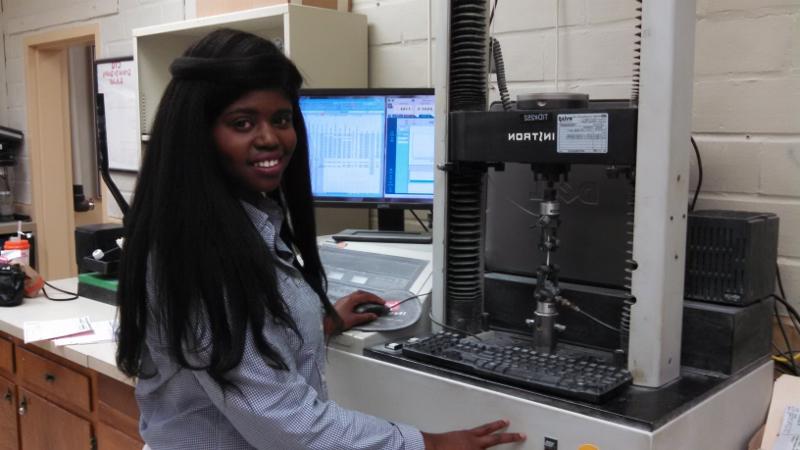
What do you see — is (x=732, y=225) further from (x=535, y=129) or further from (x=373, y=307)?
(x=373, y=307)

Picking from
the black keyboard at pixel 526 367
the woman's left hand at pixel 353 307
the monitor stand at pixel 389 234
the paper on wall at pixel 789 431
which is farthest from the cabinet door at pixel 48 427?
the paper on wall at pixel 789 431

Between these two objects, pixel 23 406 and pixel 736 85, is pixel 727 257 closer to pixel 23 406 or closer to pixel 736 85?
pixel 736 85

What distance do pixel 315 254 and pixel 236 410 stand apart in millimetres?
396

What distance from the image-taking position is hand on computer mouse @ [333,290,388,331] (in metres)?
1.27

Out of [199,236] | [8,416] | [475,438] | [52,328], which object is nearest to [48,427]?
[8,416]

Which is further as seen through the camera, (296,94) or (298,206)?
(298,206)

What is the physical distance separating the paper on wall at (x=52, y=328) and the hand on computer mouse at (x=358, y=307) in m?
0.85

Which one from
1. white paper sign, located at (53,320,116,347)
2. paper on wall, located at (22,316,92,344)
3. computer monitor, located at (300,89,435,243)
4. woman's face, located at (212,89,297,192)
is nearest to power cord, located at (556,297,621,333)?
woman's face, located at (212,89,297,192)

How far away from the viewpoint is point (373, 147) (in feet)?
5.93

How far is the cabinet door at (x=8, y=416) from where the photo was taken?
7.23 feet

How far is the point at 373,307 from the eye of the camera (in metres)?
1.31

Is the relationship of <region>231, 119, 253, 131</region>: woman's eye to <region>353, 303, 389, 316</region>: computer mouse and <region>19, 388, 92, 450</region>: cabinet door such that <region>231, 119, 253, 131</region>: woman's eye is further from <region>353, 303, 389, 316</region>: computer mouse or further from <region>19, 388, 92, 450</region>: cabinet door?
<region>19, 388, 92, 450</region>: cabinet door

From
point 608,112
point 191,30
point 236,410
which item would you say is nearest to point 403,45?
point 191,30

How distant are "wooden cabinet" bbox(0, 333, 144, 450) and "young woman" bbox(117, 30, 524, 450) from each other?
824mm
